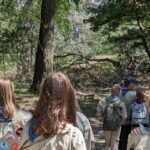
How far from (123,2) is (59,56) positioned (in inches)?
213

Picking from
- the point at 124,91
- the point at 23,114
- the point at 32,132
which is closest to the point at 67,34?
the point at 124,91

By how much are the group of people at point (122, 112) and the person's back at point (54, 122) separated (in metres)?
4.74

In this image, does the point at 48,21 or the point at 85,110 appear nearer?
the point at 85,110

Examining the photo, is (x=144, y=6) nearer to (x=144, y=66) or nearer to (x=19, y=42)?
(x=144, y=66)

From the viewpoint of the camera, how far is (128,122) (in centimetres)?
896

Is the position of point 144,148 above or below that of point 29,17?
below

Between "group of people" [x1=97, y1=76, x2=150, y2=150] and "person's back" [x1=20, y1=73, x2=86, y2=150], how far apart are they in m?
4.74

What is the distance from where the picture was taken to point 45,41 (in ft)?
55.6

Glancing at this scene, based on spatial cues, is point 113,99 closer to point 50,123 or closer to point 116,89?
point 116,89

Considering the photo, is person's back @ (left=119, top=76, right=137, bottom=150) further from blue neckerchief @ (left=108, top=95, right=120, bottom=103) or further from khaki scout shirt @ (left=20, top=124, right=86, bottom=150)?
khaki scout shirt @ (left=20, top=124, right=86, bottom=150)

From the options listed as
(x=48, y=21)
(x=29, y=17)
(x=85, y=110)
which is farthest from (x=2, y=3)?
(x=85, y=110)

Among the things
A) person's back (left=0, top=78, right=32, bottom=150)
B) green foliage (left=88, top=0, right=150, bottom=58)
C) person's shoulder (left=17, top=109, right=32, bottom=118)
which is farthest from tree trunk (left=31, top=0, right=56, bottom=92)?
person's back (left=0, top=78, right=32, bottom=150)

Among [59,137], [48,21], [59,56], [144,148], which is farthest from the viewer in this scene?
[59,56]

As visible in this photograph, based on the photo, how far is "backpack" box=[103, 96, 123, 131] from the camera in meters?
8.89
